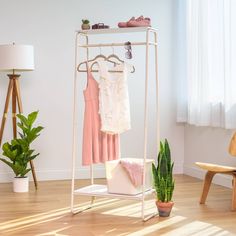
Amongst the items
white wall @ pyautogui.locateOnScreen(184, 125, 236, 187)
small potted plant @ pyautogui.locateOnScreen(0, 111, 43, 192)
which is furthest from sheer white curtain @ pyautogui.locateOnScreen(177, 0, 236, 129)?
small potted plant @ pyautogui.locateOnScreen(0, 111, 43, 192)

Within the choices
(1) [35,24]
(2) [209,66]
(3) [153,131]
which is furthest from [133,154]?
(1) [35,24]

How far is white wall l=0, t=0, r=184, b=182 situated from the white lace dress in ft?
6.07

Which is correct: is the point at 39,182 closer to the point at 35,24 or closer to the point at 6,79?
the point at 6,79

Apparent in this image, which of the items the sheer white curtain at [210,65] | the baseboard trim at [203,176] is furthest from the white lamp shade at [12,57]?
the baseboard trim at [203,176]

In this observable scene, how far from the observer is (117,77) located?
4.23 m

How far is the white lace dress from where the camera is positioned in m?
4.21

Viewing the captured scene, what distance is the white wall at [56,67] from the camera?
5867 millimetres

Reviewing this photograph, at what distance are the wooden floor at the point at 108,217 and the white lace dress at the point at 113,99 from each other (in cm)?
71

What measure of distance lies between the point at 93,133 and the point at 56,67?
77.4 inches

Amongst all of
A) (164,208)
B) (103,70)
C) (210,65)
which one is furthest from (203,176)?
(103,70)

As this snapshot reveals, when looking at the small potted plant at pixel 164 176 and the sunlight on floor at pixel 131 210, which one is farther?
the sunlight on floor at pixel 131 210

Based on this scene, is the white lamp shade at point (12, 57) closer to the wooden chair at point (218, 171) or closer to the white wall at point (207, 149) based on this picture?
the wooden chair at point (218, 171)

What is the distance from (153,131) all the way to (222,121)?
3.83 feet

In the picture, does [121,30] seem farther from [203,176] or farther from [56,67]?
[203,176]
